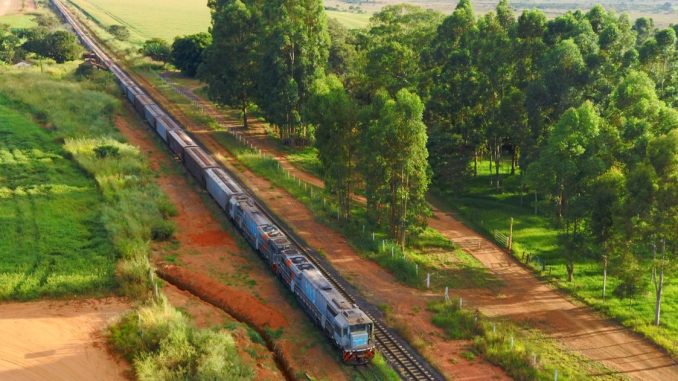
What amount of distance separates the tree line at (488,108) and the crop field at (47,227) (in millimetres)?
20310

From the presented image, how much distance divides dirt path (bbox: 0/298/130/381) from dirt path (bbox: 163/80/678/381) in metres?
17.7

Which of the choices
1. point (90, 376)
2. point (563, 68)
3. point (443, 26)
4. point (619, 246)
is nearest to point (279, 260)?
point (90, 376)

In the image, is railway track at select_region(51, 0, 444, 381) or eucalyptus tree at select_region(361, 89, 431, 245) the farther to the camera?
eucalyptus tree at select_region(361, 89, 431, 245)

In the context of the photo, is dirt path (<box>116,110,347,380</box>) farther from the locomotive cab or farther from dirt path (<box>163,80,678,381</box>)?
dirt path (<box>163,80,678,381</box>)

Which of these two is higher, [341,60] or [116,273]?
[341,60]

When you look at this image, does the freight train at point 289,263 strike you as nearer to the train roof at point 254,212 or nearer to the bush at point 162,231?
the train roof at point 254,212

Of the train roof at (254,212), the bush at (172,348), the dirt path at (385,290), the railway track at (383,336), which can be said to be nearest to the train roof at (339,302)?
the railway track at (383,336)

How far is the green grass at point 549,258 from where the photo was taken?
39.2 meters

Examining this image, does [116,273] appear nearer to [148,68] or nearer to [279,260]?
[279,260]

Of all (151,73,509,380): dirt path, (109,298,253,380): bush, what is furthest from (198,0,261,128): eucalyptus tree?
(109,298,253,380): bush

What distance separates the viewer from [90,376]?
101 feet

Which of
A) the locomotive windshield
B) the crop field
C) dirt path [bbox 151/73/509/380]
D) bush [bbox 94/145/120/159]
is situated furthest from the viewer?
bush [bbox 94/145/120/159]

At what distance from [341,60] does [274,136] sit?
23480mm

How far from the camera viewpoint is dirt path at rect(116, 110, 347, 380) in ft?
109
